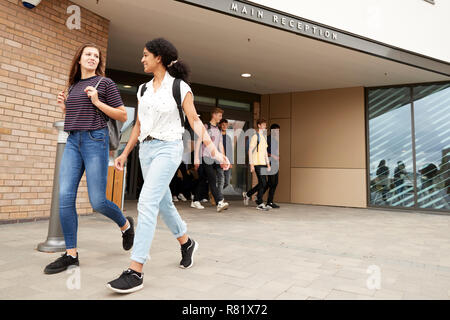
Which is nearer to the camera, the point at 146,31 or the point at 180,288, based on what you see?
the point at 180,288

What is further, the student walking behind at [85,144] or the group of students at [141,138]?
the student walking behind at [85,144]

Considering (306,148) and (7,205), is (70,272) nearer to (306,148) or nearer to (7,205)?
(7,205)

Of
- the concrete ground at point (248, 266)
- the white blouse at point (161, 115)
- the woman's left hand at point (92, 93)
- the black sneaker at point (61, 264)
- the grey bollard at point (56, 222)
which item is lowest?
the concrete ground at point (248, 266)

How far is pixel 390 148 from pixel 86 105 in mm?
8676

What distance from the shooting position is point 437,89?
28.0 ft

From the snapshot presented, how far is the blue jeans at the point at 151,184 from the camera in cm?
204

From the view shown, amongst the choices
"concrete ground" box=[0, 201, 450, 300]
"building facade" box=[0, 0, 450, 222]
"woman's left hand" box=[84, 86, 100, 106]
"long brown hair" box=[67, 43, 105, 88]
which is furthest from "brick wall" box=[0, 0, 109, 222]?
"woman's left hand" box=[84, 86, 100, 106]

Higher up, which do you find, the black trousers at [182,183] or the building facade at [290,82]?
the building facade at [290,82]

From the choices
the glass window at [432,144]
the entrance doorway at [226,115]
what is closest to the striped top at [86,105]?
the entrance doorway at [226,115]

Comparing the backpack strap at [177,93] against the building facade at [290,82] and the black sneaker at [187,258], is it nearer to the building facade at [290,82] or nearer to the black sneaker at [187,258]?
the black sneaker at [187,258]
